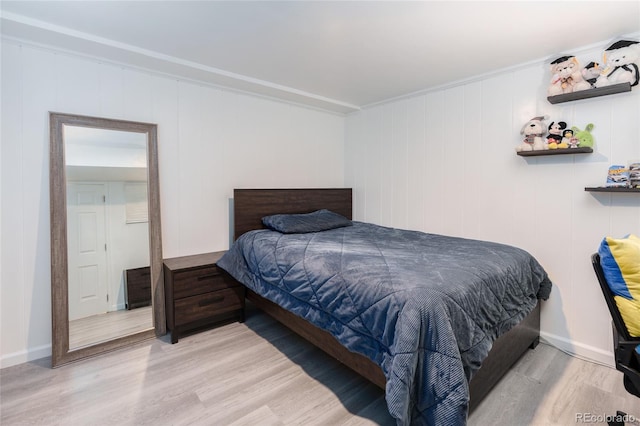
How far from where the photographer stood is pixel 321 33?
2.16 meters

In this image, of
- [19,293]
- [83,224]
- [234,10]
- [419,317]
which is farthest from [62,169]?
[419,317]

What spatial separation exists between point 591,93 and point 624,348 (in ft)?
5.89

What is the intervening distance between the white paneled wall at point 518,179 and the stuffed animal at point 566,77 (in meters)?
0.12

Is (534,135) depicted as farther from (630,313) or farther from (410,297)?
(410,297)

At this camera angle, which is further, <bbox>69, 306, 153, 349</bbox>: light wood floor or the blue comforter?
<bbox>69, 306, 153, 349</bbox>: light wood floor

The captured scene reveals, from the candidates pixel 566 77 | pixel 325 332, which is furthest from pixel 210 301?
pixel 566 77

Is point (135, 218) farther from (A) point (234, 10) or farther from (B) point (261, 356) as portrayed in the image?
(A) point (234, 10)

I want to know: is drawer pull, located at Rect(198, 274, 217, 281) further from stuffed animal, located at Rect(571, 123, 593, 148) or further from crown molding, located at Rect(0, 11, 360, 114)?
stuffed animal, located at Rect(571, 123, 593, 148)

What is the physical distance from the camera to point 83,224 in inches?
97.0

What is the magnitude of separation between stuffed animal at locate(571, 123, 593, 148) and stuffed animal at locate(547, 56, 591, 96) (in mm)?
290

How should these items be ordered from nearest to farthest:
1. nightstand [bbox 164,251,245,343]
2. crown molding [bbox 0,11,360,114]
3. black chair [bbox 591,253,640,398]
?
black chair [bbox 591,253,640,398] < crown molding [bbox 0,11,360,114] < nightstand [bbox 164,251,245,343]

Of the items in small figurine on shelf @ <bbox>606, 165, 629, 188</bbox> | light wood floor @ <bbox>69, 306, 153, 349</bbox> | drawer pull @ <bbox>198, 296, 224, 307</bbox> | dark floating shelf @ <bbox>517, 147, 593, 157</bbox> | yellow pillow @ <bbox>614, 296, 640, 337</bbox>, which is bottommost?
light wood floor @ <bbox>69, 306, 153, 349</bbox>

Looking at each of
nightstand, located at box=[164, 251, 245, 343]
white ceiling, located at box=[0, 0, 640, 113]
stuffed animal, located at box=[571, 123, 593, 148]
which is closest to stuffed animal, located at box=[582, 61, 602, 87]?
white ceiling, located at box=[0, 0, 640, 113]

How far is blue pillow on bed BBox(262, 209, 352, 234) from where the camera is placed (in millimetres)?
3058
